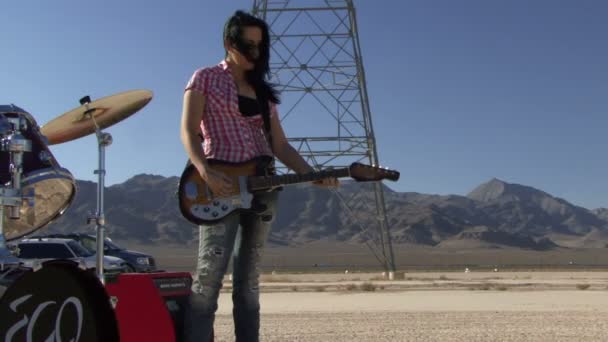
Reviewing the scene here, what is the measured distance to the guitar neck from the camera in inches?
166

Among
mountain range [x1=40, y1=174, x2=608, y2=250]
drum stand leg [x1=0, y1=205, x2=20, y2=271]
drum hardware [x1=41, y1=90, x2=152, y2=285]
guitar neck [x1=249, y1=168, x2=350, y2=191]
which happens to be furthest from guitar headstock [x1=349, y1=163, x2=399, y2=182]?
mountain range [x1=40, y1=174, x2=608, y2=250]

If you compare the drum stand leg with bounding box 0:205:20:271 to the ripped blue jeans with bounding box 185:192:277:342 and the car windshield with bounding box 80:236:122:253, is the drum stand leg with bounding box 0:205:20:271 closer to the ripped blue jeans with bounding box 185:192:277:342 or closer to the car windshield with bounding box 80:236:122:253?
the ripped blue jeans with bounding box 185:192:277:342

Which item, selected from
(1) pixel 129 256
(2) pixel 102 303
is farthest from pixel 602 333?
(1) pixel 129 256

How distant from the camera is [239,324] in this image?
443 cm

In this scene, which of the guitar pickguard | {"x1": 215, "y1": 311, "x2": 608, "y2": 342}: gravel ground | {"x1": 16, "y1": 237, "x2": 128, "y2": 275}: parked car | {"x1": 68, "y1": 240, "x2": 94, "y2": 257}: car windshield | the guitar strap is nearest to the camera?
the guitar pickguard

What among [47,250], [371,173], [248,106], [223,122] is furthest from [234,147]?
[47,250]

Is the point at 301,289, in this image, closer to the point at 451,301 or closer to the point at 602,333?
the point at 451,301

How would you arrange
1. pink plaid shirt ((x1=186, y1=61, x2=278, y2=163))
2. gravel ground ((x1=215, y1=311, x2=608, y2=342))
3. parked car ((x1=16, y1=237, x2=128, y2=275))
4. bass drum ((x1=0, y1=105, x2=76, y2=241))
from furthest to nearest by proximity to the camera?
parked car ((x1=16, y1=237, x2=128, y2=275)) < gravel ground ((x1=215, y1=311, x2=608, y2=342)) < pink plaid shirt ((x1=186, y1=61, x2=278, y2=163)) < bass drum ((x1=0, y1=105, x2=76, y2=241))

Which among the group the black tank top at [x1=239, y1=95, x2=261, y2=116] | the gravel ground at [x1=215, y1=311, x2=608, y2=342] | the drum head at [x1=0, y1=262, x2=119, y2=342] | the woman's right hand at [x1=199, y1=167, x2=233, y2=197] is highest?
the black tank top at [x1=239, y1=95, x2=261, y2=116]

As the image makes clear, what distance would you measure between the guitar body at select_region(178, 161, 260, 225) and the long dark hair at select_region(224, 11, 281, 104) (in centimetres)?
59

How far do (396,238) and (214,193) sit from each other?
456 ft

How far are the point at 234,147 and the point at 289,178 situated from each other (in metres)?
0.33

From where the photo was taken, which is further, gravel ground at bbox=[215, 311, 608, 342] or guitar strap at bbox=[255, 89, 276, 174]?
gravel ground at bbox=[215, 311, 608, 342]

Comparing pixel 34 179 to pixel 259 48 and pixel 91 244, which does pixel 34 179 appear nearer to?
pixel 259 48
